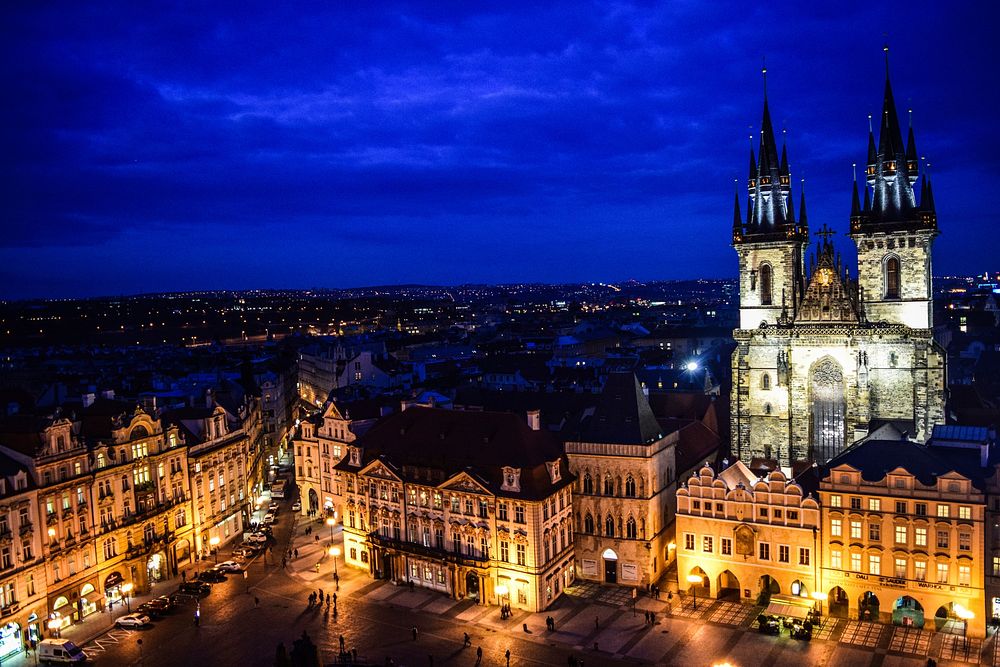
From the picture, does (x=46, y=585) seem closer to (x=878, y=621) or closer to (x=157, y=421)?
(x=157, y=421)

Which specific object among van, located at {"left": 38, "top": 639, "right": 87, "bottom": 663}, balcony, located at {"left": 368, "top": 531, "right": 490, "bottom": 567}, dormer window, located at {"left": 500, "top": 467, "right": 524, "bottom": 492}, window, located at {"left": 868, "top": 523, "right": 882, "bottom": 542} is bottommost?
van, located at {"left": 38, "top": 639, "right": 87, "bottom": 663}

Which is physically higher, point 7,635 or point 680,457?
point 680,457

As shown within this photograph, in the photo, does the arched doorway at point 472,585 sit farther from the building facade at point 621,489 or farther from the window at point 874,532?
the window at point 874,532

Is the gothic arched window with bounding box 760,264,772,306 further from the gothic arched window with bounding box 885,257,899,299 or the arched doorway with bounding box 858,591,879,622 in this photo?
the arched doorway with bounding box 858,591,879,622

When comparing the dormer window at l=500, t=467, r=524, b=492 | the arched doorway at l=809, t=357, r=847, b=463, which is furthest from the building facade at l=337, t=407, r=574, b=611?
the arched doorway at l=809, t=357, r=847, b=463

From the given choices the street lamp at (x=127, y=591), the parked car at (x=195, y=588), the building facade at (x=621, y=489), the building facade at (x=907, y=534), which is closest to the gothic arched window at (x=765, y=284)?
the building facade at (x=621, y=489)

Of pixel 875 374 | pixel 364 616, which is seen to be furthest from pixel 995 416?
pixel 364 616
